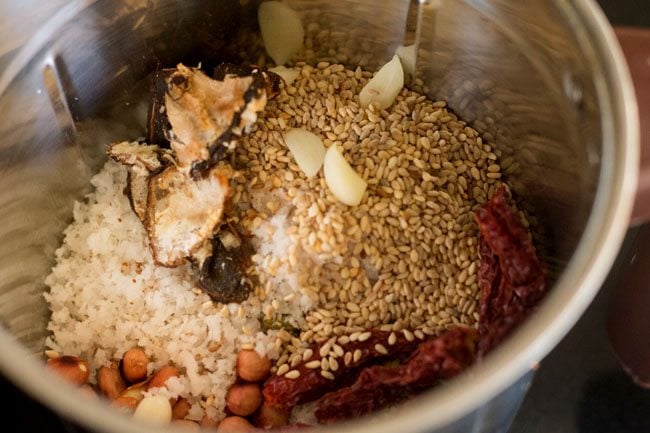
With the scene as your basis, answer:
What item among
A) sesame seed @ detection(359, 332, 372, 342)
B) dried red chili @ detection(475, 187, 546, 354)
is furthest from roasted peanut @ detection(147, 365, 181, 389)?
dried red chili @ detection(475, 187, 546, 354)

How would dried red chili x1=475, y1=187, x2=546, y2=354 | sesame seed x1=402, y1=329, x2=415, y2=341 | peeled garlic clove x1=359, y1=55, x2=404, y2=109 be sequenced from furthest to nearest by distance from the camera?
peeled garlic clove x1=359, y1=55, x2=404, y2=109
sesame seed x1=402, y1=329, x2=415, y2=341
dried red chili x1=475, y1=187, x2=546, y2=354

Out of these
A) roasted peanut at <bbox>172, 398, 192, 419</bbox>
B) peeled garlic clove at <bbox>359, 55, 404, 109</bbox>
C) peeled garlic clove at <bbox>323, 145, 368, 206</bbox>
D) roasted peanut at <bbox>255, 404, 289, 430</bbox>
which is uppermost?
peeled garlic clove at <bbox>359, 55, 404, 109</bbox>

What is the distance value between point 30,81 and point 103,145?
169 millimetres

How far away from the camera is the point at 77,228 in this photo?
104 centimetres

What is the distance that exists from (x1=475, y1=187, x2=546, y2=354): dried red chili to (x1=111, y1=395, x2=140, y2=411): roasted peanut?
42 centimetres

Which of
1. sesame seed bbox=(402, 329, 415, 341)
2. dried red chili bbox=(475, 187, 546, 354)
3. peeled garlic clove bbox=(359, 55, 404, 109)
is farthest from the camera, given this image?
peeled garlic clove bbox=(359, 55, 404, 109)

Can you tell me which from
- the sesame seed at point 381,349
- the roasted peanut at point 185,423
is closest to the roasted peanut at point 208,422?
the roasted peanut at point 185,423

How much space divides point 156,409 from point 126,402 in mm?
46

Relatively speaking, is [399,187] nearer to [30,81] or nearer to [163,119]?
[163,119]

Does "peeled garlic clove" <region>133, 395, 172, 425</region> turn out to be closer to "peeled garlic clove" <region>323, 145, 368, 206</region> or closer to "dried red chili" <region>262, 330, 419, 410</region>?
"dried red chili" <region>262, 330, 419, 410</region>

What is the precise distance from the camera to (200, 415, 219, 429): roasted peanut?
92 centimetres

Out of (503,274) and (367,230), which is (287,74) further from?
(503,274)

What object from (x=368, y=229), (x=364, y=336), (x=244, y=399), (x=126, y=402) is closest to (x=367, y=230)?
(x=368, y=229)

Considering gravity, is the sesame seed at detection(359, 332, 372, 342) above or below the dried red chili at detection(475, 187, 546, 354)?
below
